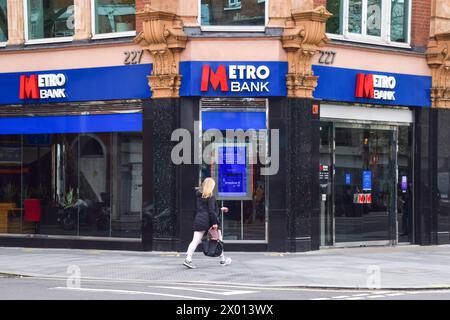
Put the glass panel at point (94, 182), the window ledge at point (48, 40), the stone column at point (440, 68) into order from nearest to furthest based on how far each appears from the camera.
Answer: the glass panel at point (94, 182)
the window ledge at point (48, 40)
the stone column at point (440, 68)

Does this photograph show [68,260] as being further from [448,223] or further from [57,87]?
[448,223]

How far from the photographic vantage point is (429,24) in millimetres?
21625

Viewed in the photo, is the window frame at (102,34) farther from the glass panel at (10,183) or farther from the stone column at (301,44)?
the stone column at (301,44)

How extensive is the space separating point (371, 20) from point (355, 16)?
58 cm

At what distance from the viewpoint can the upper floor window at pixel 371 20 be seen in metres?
20.2

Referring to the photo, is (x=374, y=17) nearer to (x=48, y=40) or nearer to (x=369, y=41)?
(x=369, y=41)

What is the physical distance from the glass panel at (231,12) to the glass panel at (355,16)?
2.53m

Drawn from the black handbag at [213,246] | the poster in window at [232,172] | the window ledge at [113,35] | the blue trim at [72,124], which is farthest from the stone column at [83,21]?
the black handbag at [213,246]

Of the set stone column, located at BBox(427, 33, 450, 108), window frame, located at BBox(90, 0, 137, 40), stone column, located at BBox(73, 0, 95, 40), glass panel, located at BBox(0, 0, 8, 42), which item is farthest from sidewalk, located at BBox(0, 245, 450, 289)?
glass panel, located at BBox(0, 0, 8, 42)

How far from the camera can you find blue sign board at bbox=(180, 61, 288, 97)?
19016 millimetres

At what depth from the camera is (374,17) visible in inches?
A: 824

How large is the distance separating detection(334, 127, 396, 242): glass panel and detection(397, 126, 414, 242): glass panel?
0.91 feet

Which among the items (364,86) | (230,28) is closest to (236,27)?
(230,28)
